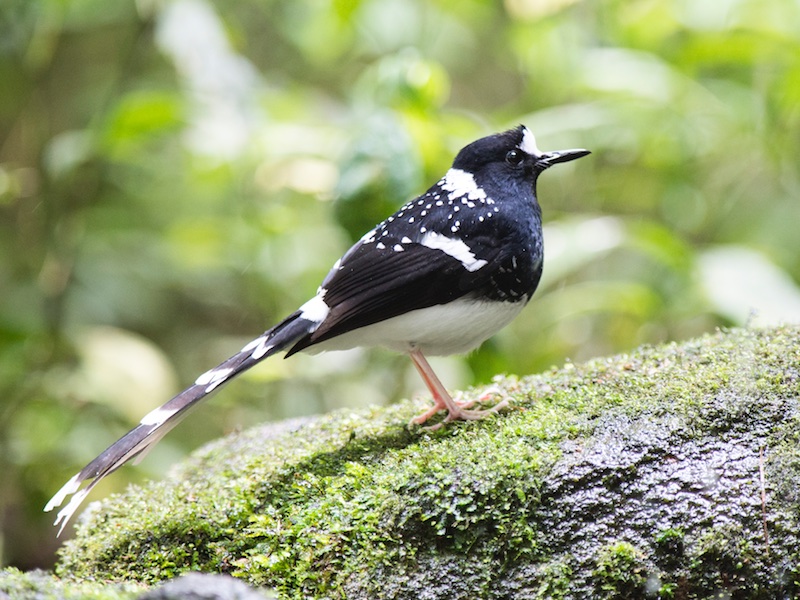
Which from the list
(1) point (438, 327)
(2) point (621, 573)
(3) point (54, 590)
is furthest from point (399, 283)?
(3) point (54, 590)

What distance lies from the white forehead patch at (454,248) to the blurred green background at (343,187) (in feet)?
2.18

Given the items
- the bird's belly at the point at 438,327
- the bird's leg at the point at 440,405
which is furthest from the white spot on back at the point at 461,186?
the bird's leg at the point at 440,405

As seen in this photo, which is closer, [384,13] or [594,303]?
[594,303]

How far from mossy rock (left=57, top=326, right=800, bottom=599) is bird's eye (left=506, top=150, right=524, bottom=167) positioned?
107 cm

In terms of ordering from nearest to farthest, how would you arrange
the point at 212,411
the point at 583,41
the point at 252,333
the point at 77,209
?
the point at 77,209, the point at 583,41, the point at 212,411, the point at 252,333

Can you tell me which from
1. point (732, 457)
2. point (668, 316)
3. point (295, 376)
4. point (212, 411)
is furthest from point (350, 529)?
point (212, 411)

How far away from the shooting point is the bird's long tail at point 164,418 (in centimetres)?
276

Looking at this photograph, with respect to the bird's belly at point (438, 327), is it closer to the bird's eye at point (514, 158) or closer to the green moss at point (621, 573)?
the bird's eye at point (514, 158)

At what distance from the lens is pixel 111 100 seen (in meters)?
5.41

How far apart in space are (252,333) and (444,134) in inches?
178

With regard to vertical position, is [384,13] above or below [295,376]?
above

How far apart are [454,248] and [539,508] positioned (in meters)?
1.17

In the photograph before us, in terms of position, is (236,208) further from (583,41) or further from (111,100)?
(583,41)

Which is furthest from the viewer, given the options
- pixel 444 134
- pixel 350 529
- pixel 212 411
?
pixel 212 411
